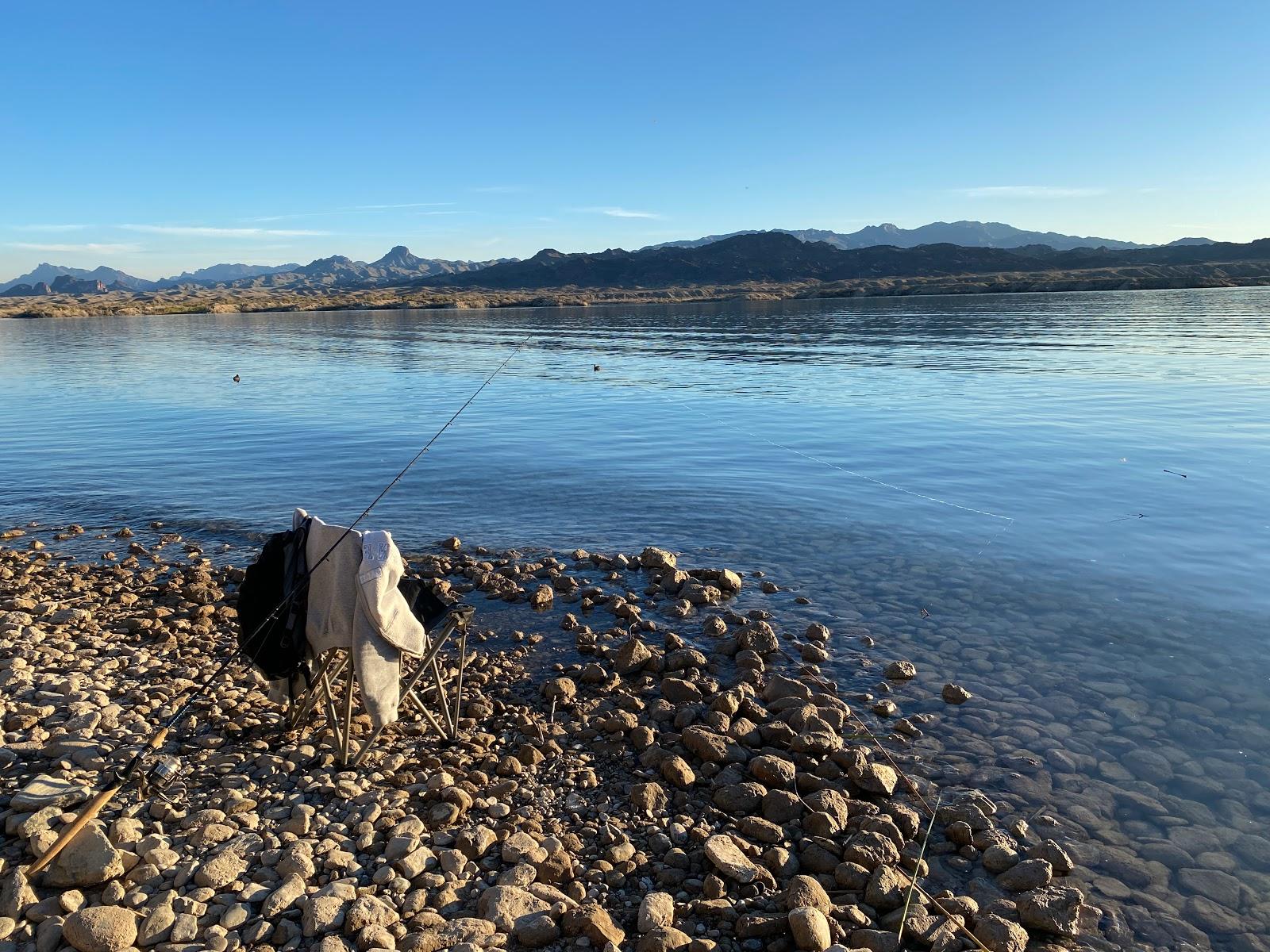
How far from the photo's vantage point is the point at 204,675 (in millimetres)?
7453

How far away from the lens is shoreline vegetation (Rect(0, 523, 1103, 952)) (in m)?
4.33

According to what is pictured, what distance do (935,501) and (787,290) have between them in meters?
124

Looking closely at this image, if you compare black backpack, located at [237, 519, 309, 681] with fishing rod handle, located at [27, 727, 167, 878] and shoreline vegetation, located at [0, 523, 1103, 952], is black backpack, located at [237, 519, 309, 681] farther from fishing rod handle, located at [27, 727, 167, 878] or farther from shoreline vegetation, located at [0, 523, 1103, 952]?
fishing rod handle, located at [27, 727, 167, 878]

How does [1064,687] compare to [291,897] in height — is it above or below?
below

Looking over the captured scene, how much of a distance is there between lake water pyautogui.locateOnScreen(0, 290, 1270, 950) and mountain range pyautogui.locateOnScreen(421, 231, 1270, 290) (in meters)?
114

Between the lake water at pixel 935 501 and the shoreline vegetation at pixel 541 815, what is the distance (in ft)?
2.54

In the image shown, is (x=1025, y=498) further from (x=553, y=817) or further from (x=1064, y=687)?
(x=553, y=817)

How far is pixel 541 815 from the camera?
546 cm

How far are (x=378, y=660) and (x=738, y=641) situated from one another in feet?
12.5

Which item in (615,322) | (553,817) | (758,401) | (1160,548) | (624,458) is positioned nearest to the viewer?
(553,817)

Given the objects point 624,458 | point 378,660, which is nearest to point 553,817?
point 378,660

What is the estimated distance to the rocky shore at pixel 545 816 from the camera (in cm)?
433

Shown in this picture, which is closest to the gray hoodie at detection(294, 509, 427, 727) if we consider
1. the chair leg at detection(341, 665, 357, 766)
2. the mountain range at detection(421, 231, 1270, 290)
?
the chair leg at detection(341, 665, 357, 766)

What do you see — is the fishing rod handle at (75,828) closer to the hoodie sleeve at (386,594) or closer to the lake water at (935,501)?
the hoodie sleeve at (386,594)
